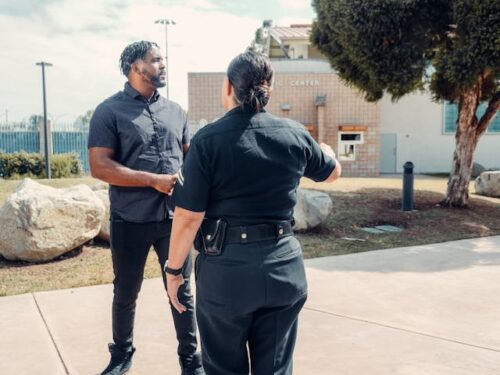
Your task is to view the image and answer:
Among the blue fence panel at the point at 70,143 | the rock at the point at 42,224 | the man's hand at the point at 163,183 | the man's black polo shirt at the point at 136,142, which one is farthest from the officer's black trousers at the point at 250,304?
the blue fence panel at the point at 70,143

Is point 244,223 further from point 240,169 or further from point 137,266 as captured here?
point 137,266

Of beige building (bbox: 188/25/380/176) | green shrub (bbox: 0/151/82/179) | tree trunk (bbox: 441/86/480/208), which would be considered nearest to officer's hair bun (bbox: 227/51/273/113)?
tree trunk (bbox: 441/86/480/208)

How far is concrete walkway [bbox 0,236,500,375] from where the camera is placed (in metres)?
3.32

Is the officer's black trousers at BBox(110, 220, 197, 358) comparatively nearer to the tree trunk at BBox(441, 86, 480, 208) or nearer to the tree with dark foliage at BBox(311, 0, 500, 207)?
the tree with dark foliage at BBox(311, 0, 500, 207)

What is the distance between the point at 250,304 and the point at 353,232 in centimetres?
652

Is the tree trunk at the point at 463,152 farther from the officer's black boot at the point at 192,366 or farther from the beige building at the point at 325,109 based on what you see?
the beige building at the point at 325,109

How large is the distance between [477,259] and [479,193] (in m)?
7.29

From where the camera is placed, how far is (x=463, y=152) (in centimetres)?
1046

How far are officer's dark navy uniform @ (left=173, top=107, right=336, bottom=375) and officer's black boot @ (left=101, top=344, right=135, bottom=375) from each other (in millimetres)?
1205

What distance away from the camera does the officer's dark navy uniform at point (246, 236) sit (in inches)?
78.1

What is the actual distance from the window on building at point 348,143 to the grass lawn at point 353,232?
9563mm

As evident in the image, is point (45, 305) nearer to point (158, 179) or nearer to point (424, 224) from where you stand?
point (158, 179)

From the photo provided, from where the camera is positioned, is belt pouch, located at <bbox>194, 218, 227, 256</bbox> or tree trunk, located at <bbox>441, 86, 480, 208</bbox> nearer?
belt pouch, located at <bbox>194, 218, 227, 256</bbox>

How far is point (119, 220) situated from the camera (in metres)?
2.99
